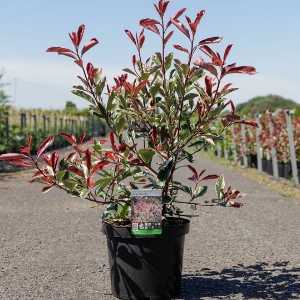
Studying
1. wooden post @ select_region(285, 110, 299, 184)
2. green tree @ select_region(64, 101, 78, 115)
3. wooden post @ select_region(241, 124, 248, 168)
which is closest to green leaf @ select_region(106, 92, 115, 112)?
wooden post @ select_region(285, 110, 299, 184)

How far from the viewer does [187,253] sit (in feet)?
16.8

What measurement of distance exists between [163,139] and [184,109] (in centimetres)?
26

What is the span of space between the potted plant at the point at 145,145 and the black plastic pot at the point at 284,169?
812cm

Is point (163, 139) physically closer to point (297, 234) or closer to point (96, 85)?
point (96, 85)

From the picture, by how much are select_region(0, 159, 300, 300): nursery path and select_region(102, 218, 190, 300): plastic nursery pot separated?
164mm

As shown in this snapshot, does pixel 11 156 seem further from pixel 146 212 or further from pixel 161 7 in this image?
pixel 161 7

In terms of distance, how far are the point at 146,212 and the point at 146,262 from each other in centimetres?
37

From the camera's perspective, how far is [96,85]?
376 centimetres

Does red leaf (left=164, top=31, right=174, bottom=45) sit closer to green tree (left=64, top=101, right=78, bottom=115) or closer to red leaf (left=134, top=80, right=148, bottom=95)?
red leaf (left=134, top=80, right=148, bottom=95)

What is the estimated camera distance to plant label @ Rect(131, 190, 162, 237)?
3533mm

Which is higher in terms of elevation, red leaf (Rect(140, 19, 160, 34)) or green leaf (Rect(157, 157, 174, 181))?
red leaf (Rect(140, 19, 160, 34))

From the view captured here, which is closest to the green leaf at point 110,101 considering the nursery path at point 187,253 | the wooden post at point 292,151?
the nursery path at point 187,253

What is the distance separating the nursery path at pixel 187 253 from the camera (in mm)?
4008

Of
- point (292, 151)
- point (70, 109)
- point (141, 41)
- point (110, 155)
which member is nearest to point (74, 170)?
point (110, 155)
